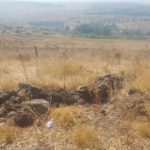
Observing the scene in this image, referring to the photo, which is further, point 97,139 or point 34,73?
point 34,73

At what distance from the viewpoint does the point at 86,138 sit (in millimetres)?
7230

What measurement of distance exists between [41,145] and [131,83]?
4162mm

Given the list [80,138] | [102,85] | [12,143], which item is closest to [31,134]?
[12,143]

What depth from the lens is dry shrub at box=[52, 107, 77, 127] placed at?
8.13 metres

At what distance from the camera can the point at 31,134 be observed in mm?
7793

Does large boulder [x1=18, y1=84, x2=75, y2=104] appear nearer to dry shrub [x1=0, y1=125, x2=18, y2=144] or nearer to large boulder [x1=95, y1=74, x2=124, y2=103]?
large boulder [x1=95, y1=74, x2=124, y2=103]

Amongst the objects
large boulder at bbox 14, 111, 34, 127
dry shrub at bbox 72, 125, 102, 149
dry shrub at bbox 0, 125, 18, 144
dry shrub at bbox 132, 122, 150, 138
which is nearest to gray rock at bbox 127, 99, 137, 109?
dry shrub at bbox 132, 122, 150, 138

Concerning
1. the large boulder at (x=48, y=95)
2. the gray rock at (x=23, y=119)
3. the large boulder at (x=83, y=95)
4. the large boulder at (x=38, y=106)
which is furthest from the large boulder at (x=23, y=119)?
the large boulder at (x=83, y=95)

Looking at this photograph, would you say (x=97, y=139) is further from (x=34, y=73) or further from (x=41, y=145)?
(x=34, y=73)

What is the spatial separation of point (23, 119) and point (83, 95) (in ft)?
6.54

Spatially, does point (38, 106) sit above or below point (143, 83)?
above

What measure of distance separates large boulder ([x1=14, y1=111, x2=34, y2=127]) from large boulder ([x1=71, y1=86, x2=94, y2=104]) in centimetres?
160

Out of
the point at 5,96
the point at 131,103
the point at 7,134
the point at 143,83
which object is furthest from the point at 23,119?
the point at 143,83

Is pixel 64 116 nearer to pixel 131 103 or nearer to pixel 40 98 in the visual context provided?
pixel 40 98
